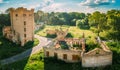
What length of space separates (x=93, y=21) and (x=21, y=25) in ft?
91.4

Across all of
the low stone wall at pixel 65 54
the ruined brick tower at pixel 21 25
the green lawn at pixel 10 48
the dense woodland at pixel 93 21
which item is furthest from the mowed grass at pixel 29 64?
the dense woodland at pixel 93 21

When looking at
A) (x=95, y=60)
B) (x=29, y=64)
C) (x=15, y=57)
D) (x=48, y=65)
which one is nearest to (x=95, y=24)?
(x=15, y=57)

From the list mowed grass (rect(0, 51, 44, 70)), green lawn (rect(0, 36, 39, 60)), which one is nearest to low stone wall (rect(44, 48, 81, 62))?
mowed grass (rect(0, 51, 44, 70))

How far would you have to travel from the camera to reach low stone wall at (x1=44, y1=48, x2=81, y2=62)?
2477 inches

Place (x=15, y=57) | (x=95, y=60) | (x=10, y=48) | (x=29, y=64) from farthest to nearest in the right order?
(x=10, y=48)
(x=15, y=57)
(x=29, y=64)
(x=95, y=60)

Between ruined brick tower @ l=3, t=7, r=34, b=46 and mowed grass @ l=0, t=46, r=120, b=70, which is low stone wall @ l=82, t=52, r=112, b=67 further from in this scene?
ruined brick tower @ l=3, t=7, r=34, b=46

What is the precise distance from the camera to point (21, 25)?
84938mm

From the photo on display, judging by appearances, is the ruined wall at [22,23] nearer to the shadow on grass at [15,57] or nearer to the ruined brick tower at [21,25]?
the ruined brick tower at [21,25]

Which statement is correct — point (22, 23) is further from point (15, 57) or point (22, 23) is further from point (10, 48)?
point (15, 57)

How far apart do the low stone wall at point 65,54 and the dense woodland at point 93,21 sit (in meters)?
20.0

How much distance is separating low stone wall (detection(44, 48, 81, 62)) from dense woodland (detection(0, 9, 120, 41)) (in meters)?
20.0

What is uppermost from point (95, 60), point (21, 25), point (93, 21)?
point (93, 21)

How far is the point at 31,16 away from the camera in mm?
86625

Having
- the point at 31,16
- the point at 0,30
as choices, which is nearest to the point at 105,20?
the point at 31,16
